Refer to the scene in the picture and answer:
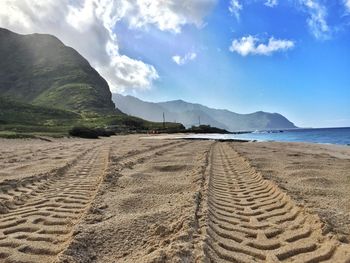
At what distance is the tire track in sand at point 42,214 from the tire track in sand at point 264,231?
86.5 inches

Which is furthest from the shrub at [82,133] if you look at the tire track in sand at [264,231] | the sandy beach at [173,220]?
the tire track in sand at [264,231]

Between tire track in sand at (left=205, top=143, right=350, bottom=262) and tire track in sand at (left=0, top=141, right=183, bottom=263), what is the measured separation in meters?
2.20

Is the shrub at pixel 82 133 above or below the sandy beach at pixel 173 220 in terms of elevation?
above

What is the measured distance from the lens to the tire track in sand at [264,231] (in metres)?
4.62

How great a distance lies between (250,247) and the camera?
4957mm

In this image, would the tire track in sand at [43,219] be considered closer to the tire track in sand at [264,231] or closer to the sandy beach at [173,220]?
the sandy beach at [173,220]

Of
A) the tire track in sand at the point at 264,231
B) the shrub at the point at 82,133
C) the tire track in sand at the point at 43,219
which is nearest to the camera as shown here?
the tire track in sand at the point at 264,231

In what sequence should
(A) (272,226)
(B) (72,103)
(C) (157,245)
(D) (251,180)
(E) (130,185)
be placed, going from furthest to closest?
(B) (72,103) < (D) (251,180) < (E) (130,185) < (A) (272,226) < (C) (157,245)

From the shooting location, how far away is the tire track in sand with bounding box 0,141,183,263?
4844mm

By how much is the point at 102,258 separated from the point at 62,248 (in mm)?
620

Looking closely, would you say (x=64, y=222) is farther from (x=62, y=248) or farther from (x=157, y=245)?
(x=157, y=245)

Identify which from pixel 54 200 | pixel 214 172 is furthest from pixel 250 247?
pixel 214 172

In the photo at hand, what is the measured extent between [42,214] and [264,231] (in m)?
3.85

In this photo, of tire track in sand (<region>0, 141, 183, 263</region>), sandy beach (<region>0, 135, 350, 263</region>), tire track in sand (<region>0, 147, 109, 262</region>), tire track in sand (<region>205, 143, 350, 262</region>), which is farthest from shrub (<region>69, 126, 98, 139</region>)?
tire track in sand (<region>205, 143, 350, 262</region>)
